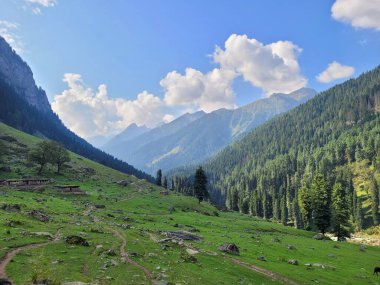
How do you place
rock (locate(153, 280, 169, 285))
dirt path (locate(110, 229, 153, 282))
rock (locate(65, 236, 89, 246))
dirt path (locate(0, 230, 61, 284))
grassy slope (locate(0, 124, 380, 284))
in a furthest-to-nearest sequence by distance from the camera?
rock (locate(65, 236, 89, 246)) → dirt path (locate(110, 229, 153, 282)) → grassy slope (locate(0, 124, 380, 284)) → rock (locate(153, 280, 169, 285)) → dirt path (locate(0, 230, 61, 284))

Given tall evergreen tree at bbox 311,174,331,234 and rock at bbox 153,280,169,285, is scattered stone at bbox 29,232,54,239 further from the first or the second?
tall evergreen tree at bbox 311,174,331,234


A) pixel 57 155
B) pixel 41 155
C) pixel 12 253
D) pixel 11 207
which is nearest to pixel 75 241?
pixel 12 253

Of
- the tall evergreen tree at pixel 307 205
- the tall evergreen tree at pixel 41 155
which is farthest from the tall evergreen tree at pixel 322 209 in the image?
the tall evergreen tree at pixel 41 155

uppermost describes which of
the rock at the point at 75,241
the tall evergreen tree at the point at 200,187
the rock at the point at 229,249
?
the tall evergreen tree at the point at 200,187

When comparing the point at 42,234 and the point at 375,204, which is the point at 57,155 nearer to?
the point at 42,234

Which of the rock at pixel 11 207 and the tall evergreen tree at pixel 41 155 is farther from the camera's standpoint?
the tall evergreen tree at pixel 41 155

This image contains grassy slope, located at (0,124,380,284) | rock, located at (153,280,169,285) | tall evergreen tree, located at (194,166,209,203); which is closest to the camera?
rock, located at (153,280,169,285)

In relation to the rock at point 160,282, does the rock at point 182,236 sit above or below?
above

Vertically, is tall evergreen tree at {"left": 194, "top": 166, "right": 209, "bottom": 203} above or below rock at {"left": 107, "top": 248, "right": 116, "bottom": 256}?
above

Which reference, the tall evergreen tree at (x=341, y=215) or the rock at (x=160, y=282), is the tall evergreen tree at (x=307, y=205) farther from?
the rock at (x=160, y=282)

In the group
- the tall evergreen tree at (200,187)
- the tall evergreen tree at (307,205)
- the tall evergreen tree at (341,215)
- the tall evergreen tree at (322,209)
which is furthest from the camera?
the tall evergreen tree at (200,187)

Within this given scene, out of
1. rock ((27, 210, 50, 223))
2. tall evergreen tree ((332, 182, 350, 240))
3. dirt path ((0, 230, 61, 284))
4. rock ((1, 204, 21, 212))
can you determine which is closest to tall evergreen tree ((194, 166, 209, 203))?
tall evergreen tree ((332, 182, 350, 240))

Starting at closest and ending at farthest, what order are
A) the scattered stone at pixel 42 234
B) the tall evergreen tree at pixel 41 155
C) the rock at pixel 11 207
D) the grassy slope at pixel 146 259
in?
the grassy slope at pixel 146 259, the scattered stone at pixel 42 234, the rock at pixel 11 207, the tall evergreen tree at pixel 41 155

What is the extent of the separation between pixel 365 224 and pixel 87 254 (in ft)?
553
